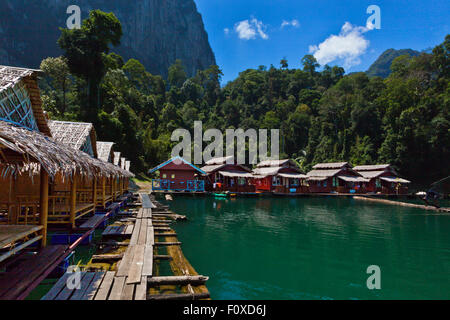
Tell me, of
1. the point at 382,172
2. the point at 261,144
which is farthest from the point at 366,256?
the point at 261,144

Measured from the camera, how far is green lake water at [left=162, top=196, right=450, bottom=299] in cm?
694

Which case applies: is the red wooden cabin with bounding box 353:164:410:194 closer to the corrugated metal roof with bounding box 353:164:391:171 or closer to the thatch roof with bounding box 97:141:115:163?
the corrugated metal roof with bounding box 353:164:391:171

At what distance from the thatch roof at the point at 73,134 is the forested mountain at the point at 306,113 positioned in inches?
967

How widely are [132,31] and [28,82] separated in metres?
116

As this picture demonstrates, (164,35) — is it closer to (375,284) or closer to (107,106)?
(107,106)

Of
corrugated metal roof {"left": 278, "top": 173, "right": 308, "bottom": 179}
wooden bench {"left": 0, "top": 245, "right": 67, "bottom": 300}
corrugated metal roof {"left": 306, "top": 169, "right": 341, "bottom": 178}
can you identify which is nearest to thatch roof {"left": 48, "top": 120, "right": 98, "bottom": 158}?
wooden bench {"left": 0, "top": 245, "right": 67, "bottom": 300}

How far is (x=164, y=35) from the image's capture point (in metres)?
118

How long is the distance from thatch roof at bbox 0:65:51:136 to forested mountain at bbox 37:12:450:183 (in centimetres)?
3049

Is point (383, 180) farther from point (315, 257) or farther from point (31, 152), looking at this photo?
point (31, 152)

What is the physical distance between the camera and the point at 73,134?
12.2m

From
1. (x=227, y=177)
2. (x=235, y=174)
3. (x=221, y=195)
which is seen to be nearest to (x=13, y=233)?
(x=221, y=195)

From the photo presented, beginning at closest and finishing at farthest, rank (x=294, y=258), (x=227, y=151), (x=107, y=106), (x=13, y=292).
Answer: (x=13, y=292)
(x=294, y=258)
(x=107, y=106)
(x=227, y=151)

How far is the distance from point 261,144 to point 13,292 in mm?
55438

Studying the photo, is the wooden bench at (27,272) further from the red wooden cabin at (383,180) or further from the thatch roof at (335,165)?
the red wooden cabin at (383,180)
